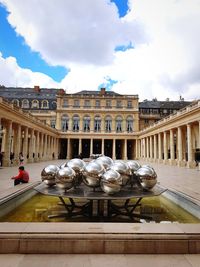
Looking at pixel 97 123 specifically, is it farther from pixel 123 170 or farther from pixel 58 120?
pixel 123 170

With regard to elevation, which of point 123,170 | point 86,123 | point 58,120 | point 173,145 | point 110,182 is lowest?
point 110,182

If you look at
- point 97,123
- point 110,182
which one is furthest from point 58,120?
point 110,182

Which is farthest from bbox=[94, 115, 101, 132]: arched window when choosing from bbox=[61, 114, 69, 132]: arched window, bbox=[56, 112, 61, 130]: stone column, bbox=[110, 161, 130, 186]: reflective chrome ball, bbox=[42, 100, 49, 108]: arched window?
bbox=[110, 161, 130, 186]: reflective chrome ball

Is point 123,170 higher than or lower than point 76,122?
lower

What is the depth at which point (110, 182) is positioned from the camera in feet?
18.8

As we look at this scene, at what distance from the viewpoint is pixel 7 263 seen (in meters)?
3.36

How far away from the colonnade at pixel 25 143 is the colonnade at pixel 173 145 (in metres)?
21.2

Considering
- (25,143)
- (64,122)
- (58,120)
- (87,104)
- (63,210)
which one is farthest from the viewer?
(87,104)

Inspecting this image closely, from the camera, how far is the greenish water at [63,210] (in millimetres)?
6148

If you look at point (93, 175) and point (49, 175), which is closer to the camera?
point (93, 175)

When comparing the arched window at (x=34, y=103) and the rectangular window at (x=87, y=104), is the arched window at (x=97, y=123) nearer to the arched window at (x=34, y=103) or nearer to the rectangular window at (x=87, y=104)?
the rectangular window at (x=87, y=104)

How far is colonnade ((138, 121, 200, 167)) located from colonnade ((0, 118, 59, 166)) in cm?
2123

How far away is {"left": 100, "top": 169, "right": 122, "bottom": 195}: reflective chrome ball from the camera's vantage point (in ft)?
18.8

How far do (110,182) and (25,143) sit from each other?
2854 centimetres
